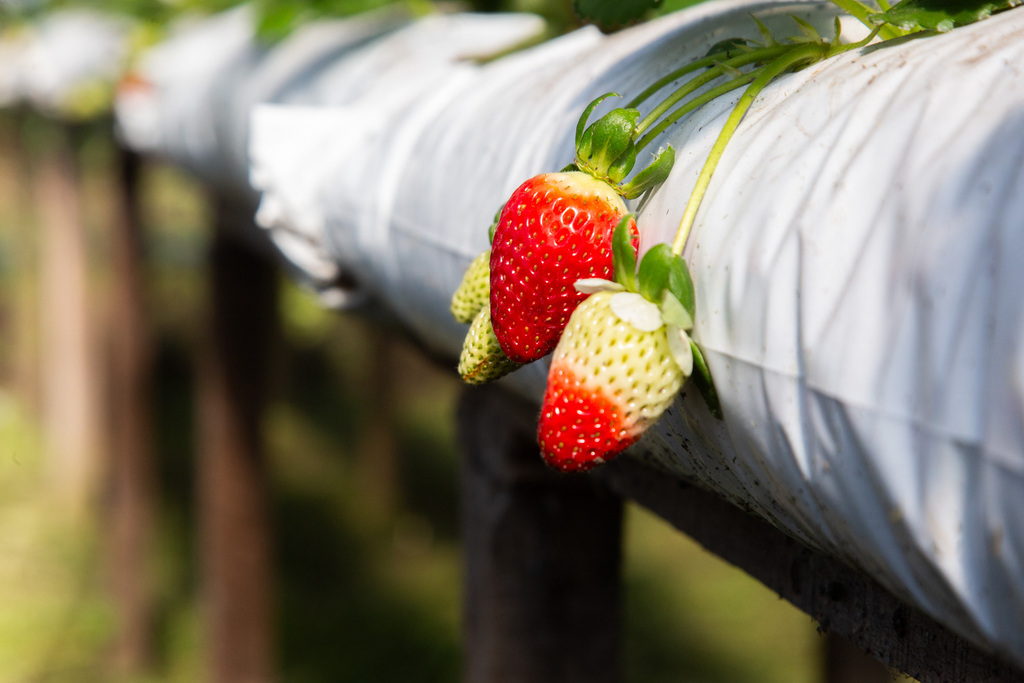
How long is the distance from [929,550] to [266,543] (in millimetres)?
3459

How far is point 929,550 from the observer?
43cm

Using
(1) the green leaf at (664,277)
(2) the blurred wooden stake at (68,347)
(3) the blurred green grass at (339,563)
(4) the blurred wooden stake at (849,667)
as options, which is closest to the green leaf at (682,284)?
(1) the green leaf at (664,277)

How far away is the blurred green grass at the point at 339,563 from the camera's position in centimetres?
486

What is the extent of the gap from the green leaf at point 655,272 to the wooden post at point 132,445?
15.0 feet

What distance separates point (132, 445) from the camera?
190 inches

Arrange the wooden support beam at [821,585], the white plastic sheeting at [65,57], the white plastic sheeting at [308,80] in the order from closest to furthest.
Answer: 1. the wooden support beam at [821,585]
2. the white plastic sheeting at [308,80]
3. the white plastic sheeting at [65,57]

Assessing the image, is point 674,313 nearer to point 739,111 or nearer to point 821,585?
point 739,111

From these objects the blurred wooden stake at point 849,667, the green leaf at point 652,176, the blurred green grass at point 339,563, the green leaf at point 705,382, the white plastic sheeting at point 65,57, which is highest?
the green leaf at point 652,176

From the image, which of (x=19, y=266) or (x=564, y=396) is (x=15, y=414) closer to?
(x=19, y=266)

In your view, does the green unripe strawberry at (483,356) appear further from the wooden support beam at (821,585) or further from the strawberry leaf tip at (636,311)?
the wooden support beam at (821,585)

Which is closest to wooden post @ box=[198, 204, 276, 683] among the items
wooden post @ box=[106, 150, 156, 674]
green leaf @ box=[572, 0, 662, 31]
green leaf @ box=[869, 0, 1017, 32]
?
wooden post @ box=[106, 150, 156, 674]

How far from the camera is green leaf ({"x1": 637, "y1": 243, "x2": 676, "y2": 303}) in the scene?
506mm

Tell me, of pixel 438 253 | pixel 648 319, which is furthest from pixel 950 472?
pixel 438 253

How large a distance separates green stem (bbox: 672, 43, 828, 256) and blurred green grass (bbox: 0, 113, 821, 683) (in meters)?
3.00
